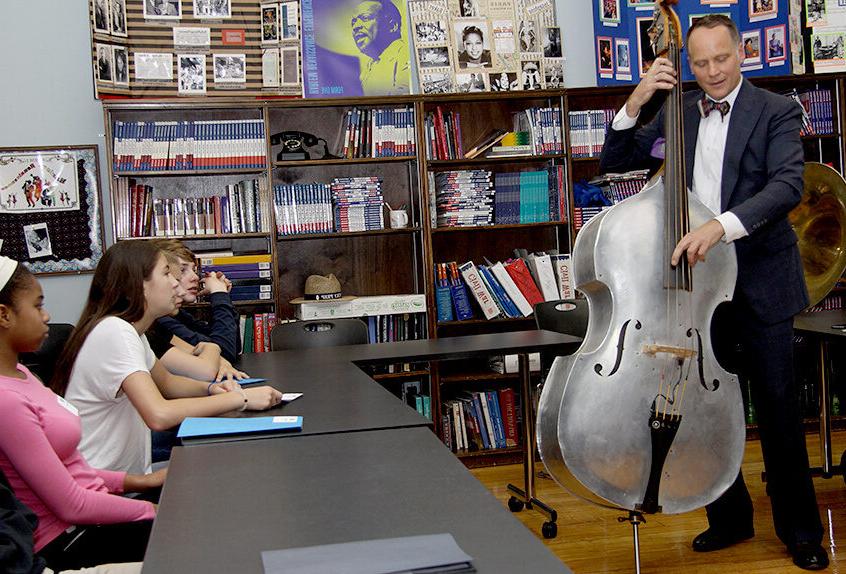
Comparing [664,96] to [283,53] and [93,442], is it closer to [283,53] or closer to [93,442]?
[93,442]

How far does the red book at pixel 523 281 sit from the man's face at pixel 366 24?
1.50m

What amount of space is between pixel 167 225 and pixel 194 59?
93 cm

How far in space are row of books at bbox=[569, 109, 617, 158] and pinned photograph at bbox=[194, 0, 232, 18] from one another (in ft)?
6.74

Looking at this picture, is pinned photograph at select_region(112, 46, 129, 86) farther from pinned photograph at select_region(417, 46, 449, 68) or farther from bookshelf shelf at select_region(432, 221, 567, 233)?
bookshelf shelf at select_region(432, 221, 567, 233)

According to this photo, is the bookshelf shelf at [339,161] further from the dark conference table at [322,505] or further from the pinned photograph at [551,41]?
the dark conference table at [322,505]

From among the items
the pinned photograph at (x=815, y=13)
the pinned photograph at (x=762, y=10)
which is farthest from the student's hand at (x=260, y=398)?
the pinned photograph at (x=815, y=13)

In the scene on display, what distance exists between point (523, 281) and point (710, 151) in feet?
6.98

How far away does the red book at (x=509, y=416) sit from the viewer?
490 centimetres

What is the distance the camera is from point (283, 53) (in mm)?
4820

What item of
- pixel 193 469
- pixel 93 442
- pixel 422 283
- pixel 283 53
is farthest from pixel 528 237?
pixel 193 469

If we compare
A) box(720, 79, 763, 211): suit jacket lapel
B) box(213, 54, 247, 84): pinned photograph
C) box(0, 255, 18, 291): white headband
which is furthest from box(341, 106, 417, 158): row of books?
box(0, 255, 18, 291): white headband

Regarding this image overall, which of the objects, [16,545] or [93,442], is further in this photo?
[93,442]

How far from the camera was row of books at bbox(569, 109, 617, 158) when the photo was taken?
5070mm

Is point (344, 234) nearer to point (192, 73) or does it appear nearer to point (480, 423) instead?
point (192, 73)
